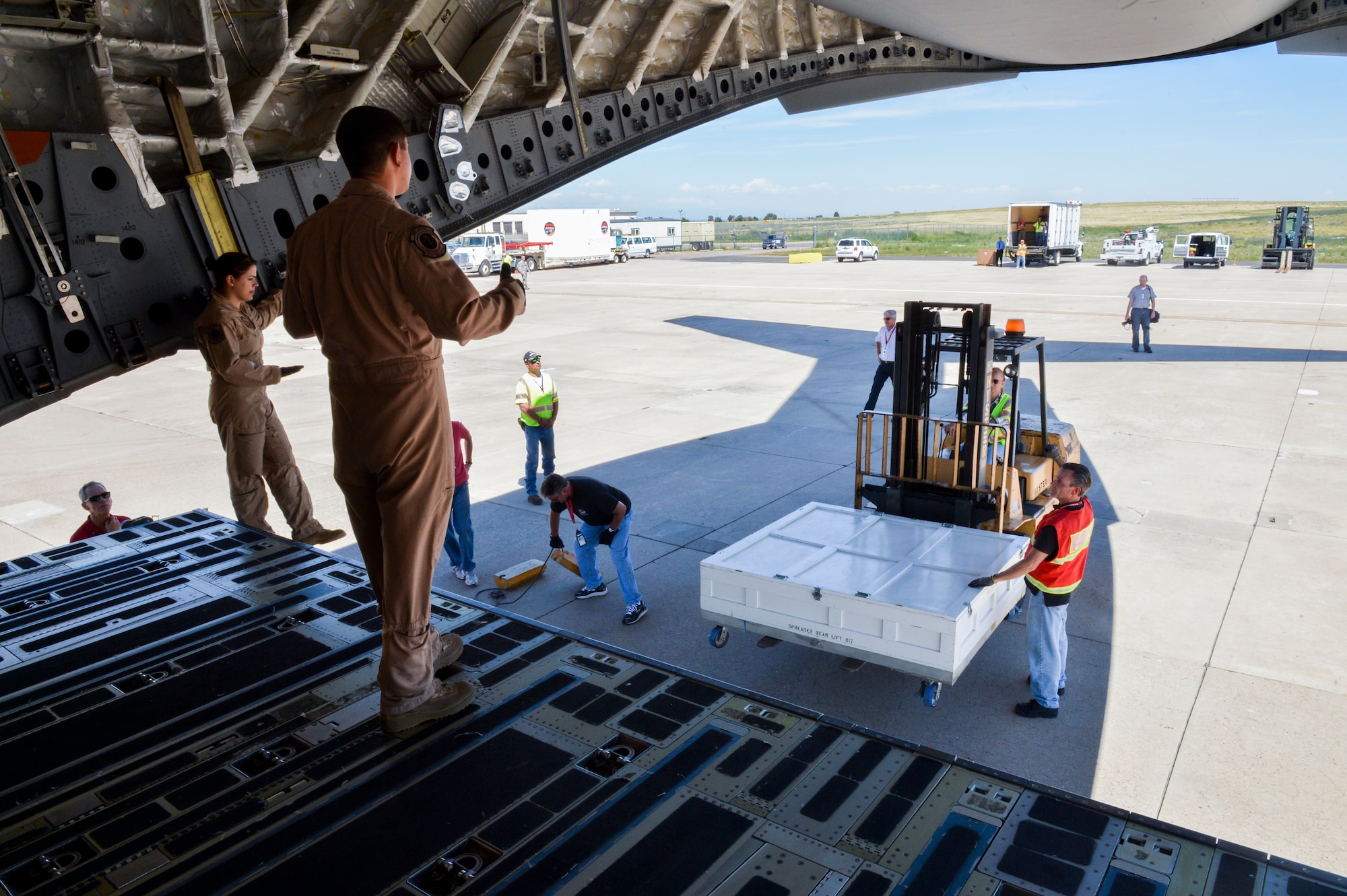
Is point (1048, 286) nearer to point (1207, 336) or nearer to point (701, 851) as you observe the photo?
point (1207, 336)

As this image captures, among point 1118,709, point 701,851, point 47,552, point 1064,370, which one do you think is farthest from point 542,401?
point 1064,370

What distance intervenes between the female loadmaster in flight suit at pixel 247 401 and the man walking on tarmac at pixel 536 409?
3.11m

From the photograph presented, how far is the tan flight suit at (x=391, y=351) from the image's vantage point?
2.85 meters

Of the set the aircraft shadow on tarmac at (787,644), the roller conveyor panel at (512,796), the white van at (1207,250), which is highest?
the roller conveyor panel at (512,796)

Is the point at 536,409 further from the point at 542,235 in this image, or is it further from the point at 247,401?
the point at 542,235

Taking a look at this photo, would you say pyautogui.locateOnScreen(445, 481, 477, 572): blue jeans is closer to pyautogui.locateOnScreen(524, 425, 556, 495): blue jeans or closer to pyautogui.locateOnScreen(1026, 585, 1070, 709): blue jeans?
pyautogui.locateOnScreen(524, 425, 556, 495): blue jeans

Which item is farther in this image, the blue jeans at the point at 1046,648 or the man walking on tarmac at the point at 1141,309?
the man walking on tarmac at the point at 1141,309

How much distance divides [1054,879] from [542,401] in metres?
7.52

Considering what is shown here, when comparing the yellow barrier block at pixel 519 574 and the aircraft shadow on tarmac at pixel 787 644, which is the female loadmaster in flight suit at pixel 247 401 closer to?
the yellow barrier block at pixel 519 574

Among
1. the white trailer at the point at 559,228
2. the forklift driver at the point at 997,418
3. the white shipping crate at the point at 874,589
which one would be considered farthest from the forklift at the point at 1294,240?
the white shipping crate at the point at 874,589

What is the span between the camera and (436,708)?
3371 mm

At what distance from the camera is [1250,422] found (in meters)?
12.8

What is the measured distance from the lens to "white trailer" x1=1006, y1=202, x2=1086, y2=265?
4419 centimetres

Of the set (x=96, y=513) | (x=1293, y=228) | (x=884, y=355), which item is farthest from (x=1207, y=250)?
(x=96, y=513)
